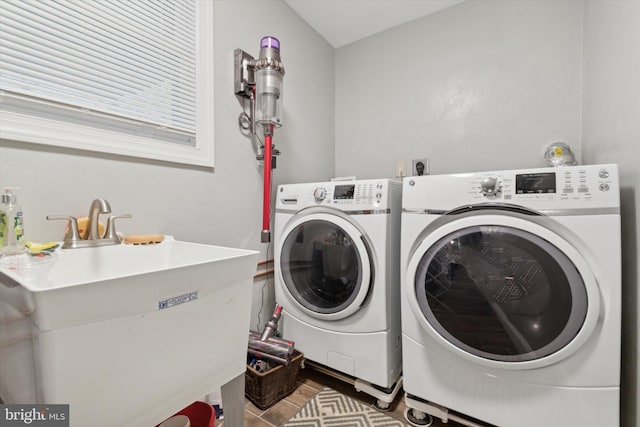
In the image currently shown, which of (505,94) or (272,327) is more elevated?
(505,94)

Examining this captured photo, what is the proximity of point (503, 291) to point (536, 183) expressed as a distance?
391mm

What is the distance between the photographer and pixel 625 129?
38.8 inches

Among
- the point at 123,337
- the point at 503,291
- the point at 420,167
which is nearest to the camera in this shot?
the point at 123,337

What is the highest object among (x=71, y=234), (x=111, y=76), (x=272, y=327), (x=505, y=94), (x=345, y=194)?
(x=505, y=94)

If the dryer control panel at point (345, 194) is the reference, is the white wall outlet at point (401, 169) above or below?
above

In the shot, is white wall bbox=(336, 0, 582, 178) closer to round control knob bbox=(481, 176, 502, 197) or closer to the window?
round control knob bbox=(481, 176, 502, 197)

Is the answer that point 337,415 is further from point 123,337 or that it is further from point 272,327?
point 123,337

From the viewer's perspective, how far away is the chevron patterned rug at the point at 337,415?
1.19 metres

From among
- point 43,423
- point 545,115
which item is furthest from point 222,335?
point 545,115

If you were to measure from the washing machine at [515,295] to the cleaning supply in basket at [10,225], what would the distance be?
126 cm

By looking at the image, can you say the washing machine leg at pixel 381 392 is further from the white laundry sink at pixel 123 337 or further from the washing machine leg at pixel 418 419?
the white laundry sink at pixel 123 337

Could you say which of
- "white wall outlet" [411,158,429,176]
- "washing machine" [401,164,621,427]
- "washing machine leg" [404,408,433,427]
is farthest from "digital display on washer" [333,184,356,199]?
"washing machine leg" [404,408,433,427]

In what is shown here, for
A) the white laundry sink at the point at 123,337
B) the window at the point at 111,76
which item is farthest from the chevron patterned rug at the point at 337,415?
the window at the point at 111,76

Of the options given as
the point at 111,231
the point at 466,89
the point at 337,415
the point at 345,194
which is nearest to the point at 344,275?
the point at 345,194
